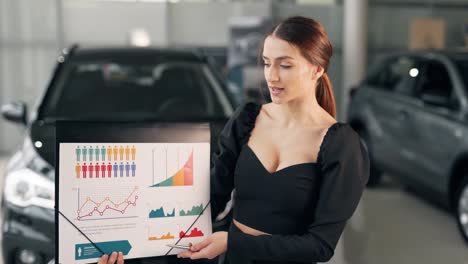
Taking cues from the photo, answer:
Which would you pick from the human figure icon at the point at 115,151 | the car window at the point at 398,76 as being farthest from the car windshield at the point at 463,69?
the human figure icon at the point at 115,151

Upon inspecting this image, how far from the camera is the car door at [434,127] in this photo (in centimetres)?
368

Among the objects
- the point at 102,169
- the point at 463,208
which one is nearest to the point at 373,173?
the point at 463,208

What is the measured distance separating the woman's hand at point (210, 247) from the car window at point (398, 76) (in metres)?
3.57

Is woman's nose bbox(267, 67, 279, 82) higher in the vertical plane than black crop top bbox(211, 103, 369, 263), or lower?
higher

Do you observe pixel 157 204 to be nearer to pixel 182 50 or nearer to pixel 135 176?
pixel 135 176

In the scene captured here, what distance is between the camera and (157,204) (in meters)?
1.10

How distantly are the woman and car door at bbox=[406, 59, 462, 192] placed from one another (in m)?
2.79

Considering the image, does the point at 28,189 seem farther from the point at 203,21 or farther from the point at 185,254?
the point at 203,21

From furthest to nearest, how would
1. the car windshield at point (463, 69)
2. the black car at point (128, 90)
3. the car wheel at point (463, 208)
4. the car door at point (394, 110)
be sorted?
1. the car door at point (394, 110)
2. the car windshield at point (463, 69)
3. the car wheel at point (463, 208)
4. the black car at point (128, 90)

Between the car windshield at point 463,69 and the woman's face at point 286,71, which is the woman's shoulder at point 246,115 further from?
the car windshield at point 463,69

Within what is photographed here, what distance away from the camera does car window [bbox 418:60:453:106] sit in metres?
3.88

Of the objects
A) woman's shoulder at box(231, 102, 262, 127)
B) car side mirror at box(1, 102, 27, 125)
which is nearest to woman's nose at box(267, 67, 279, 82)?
woman's shoulder at box(231, 102, 262, 127)

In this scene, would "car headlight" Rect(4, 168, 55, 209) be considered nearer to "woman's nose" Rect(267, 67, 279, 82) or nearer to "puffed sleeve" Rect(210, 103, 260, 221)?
"puffed sleeve" Rect(210, 103, 260, 221)

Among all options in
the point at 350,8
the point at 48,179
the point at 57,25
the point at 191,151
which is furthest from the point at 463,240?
the point at 57,25
